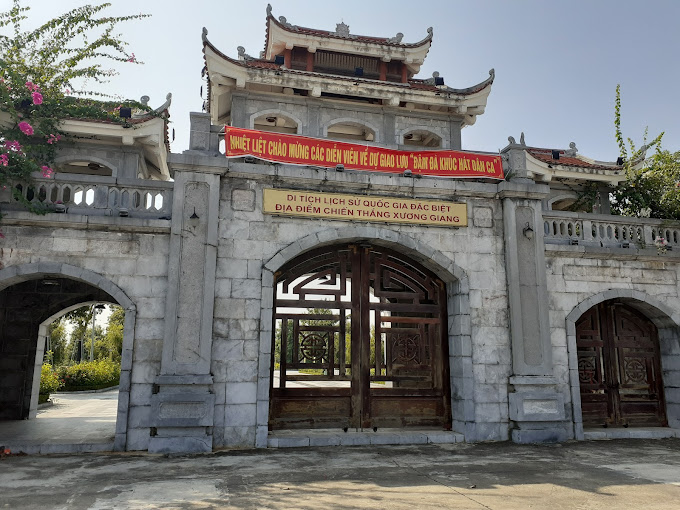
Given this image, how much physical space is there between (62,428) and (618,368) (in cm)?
1075

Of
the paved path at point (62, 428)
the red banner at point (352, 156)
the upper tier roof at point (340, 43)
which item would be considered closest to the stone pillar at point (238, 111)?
the upper tier roof at point (340, 43)

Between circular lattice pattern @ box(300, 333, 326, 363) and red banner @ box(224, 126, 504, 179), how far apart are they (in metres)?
3.07

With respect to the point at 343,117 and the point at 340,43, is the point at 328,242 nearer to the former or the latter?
the point at 343,117

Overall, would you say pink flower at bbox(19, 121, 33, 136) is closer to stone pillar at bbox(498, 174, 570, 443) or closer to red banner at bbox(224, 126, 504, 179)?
red banner at bbox(224, 126, 504, 179)

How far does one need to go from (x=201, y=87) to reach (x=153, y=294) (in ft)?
29.0

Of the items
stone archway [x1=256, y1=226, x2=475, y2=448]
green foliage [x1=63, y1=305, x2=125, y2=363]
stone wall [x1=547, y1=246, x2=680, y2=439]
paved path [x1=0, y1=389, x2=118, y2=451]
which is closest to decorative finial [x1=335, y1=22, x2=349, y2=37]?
stone archway [x1=256, y1=226, x2=475, y2=448]

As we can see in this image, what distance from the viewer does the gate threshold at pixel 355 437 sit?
7.93m

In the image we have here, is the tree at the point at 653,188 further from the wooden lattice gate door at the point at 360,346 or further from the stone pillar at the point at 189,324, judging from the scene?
the stone pillar at the point at 189,324

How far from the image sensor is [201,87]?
14734mm

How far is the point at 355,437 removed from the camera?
26.9 feet

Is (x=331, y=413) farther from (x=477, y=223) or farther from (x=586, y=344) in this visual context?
(x=586, y=344)

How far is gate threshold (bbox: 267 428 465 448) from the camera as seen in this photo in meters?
7.93

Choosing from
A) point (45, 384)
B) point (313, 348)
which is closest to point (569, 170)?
point (313, 348)

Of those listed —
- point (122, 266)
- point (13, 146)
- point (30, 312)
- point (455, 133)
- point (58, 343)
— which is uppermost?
point (455, 133)
